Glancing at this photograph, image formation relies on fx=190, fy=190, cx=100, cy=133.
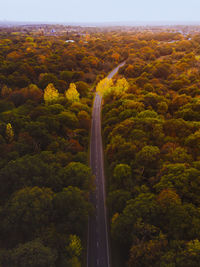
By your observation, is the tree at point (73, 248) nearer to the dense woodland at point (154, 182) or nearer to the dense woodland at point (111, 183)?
the dense woodland at point (111, 183)

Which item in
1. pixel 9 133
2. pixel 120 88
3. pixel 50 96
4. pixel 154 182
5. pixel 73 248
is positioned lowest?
pixel 73 248

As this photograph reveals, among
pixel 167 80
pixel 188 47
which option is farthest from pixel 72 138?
pixel 188 47

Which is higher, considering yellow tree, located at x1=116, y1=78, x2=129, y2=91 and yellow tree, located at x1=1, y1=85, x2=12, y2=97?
yellow tree, located at x1=116, y1=78, x2=129, y2=91

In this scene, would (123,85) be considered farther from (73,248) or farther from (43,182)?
(73,248)

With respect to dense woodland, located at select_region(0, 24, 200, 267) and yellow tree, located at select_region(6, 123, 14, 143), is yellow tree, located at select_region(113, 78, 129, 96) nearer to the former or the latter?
dense woodland, located at select_region(0, 24, 200, 267)

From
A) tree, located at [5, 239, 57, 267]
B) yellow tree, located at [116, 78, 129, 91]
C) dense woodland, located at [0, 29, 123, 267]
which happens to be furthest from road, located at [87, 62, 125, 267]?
yellow tree, located at [116, 78, 129, 91]

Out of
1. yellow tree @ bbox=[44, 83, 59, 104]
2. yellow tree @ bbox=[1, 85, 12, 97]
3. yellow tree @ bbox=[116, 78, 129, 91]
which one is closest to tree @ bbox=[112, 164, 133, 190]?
yellow tree @ bbox=[44, 83, 59, 104]

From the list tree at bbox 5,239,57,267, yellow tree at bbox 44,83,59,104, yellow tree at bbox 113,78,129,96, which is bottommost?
tree at bbox 5,239,57,267

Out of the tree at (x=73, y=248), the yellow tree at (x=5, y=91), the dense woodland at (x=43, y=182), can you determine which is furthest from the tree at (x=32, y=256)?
the yellow tree at (x=5, y=91)

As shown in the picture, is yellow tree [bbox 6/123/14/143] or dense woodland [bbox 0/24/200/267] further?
yellow tree [bbox 6/123/14/143]

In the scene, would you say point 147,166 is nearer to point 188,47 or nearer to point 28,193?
point 28,193

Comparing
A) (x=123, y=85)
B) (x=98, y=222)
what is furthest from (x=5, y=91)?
(x=98, y=222)

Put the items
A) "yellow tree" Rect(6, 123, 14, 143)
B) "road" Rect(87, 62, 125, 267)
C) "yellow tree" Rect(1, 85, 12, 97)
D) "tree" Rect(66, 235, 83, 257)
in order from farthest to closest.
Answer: "yellow tree" Rect(1, 85, 12, 97), "yellow tree" Rect(6, 123, 14, 143), "road" Rect(87, 62, 125, 267), "tree" Rect(66, 235, 83, 257)

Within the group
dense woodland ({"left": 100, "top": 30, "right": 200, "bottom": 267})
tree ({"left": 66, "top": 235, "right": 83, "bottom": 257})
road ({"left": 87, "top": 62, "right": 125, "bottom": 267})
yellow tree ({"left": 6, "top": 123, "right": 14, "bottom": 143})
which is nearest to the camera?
dense woodland ({"left": 100, "top": 30, "right": 200, "bottom": 267})
